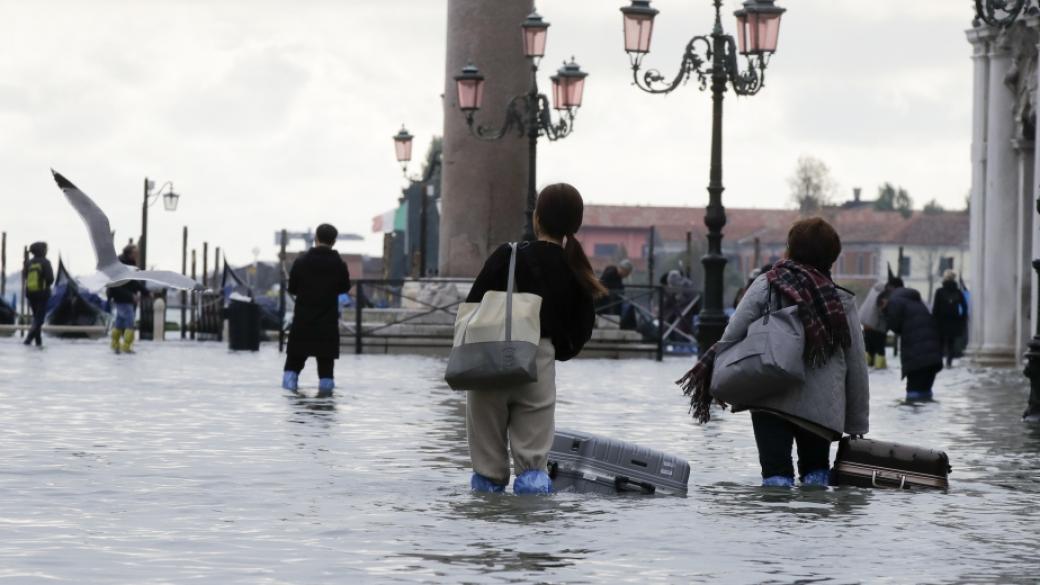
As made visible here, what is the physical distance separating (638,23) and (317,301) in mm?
8362

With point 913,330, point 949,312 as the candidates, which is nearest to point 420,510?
point 913,330

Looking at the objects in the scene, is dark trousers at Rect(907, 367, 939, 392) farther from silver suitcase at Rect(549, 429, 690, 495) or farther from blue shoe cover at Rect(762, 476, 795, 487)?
silver suitcase at Rect(549, 429, 690, 495)

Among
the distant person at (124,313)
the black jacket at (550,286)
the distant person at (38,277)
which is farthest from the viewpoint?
the distant person at (38,277)

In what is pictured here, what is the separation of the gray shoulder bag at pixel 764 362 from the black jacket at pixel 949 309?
22513 millimetres

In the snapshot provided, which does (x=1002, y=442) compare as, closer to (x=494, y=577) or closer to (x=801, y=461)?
(x=801, y=461)

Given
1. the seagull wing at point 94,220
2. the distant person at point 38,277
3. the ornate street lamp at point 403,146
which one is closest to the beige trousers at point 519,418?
the seagull wing at point 94,220

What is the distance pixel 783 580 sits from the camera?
23.0 feet

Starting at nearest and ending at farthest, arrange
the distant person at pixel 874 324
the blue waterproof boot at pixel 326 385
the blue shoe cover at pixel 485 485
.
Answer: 1. the blue shoe cover at pixel 485 485
2. the blue waterproof boot at pixel 326 385
3. the distant person at pixel 874 324

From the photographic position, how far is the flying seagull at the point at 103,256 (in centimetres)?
1471

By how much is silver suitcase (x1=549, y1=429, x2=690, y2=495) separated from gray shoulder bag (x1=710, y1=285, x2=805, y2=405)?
15.7 inches

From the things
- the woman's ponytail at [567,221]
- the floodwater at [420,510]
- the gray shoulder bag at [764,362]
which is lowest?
the floodwater at [420,510]

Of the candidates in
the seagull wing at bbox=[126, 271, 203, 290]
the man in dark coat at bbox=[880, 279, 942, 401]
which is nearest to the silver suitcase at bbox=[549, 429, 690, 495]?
the seagull wing at bbox=[126, 271, 203, 290]

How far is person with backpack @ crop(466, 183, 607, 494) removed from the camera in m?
9.23

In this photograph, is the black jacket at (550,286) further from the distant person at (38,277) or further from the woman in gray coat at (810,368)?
the distant person at (38,277)
